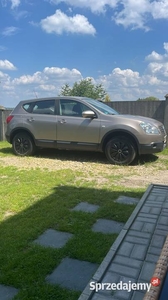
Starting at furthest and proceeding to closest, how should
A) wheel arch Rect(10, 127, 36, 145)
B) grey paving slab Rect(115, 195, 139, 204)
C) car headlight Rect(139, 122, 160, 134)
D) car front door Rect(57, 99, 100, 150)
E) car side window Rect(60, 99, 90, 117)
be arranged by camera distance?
1. wheel arch Rect(10, 127, 36, 145)
2. car side window Rect(60, 99, 90, 117)
3. car front door Rect(57, 99, 100, 150)
4. car headlight Rect(139, 122, 160, 134)
5. grey paving slab Rect(115, 195, 139, 204)

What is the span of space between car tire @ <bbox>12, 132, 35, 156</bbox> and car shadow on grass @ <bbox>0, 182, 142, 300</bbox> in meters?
3.33

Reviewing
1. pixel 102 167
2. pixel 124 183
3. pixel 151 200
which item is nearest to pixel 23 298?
pixel 151 200

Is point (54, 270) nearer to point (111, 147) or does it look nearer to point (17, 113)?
point (111, 147)

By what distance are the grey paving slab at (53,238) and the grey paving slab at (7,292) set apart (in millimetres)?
634

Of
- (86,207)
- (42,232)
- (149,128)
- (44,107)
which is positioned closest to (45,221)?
(42,232)

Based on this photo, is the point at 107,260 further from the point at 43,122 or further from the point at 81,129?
the point at 43,122

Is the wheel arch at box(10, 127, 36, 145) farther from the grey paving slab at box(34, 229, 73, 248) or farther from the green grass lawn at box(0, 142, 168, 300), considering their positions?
the grey paving slab at box(34, 229, 73, 248)

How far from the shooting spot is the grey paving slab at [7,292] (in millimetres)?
1885

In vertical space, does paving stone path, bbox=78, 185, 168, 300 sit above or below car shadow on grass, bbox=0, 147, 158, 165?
below

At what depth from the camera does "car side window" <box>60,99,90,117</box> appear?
21.5 ft

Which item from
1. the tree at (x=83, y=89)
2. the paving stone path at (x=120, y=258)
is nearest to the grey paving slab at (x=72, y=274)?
the paving stone path at (x=120, y=258)

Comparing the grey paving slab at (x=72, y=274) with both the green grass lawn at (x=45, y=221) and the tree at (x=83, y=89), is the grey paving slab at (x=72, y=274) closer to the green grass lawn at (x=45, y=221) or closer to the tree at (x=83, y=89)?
the green grass lawn at (x=45, y=221)

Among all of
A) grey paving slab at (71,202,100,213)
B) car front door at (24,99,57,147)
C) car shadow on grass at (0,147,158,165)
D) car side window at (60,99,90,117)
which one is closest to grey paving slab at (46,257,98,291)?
grey paving slab at (71,202,100,213)

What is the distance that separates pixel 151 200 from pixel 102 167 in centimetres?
243
